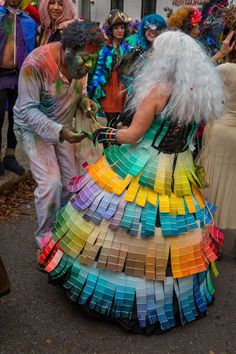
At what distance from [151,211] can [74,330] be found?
86cm

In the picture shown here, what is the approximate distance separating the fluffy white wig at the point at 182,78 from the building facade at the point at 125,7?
1645cm

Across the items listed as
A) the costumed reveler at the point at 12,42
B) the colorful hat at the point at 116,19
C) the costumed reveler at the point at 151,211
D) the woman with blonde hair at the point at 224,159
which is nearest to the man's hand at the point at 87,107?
the costumed reveler at the point at 151,211

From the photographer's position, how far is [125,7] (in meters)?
18.8

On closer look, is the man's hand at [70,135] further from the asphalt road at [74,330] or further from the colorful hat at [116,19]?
the colorful hat at [116,19]

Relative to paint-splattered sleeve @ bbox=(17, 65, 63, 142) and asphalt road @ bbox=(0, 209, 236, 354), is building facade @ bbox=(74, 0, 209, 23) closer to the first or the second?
paint-splattered sleeve @ bbox=(17, 65, 63, 142)

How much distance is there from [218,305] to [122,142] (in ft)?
4.38

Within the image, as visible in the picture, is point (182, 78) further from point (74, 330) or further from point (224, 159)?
point (74, 330)

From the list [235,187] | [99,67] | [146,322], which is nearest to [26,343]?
[146,322]

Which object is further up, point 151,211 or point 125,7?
point 125,7

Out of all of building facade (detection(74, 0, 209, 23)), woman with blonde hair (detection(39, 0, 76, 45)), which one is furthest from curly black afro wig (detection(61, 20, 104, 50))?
building facade (detection(74, 0, 209, 23))

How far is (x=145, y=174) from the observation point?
2.70 metres

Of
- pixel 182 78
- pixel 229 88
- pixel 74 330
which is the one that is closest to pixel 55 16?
pixel 229 88

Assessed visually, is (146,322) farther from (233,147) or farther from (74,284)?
(233,147)

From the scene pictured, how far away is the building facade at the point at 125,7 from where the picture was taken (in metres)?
18.2
